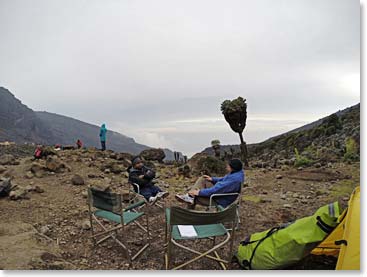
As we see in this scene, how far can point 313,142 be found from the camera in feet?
12.6

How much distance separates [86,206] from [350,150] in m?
2.51

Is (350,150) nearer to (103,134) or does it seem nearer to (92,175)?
(103,134)

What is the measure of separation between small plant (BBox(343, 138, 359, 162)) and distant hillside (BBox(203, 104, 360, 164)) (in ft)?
0.12

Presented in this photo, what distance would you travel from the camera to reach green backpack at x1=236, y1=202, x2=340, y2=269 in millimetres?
2104

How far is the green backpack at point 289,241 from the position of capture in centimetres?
210

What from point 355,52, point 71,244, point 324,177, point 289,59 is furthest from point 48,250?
point 324,177

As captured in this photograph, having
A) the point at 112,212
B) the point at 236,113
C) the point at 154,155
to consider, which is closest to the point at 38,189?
the point at 154,155

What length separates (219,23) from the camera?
2.94m

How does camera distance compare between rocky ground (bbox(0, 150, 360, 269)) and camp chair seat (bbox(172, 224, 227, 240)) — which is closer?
camp chair seat (bbox(172, 224, 227, 240))

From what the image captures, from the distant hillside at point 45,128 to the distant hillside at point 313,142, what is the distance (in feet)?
2.98

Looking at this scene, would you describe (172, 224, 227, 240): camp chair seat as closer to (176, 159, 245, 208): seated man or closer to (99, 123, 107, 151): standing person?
(176, 159, 245, 208): seated man

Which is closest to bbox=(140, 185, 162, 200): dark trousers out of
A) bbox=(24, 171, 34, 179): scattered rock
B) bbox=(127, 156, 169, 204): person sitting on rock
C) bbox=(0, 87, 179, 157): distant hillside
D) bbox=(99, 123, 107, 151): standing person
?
bbox=(127, 156, 169, 204): person sitting on rock

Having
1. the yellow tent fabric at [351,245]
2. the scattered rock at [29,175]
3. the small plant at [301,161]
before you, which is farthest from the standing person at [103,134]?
the yellow tent fabric at [351,245]

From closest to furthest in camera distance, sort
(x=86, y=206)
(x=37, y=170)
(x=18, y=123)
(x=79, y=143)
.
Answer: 1. (x=86, y=206)
2. (x=18, y=123)
3. (x=79, y=143)
4. (x=37, y=170)
